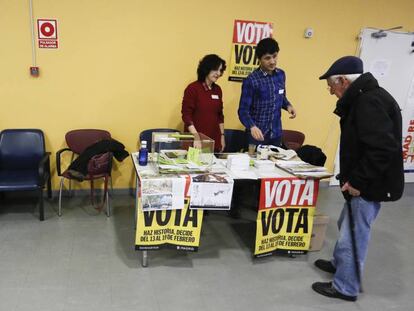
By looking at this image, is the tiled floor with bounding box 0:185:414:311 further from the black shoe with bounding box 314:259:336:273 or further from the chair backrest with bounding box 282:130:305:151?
the chair backrest with bounding box 282:130:305:151

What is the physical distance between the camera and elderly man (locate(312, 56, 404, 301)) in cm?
187

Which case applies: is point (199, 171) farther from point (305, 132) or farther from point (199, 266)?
point (305, 132)

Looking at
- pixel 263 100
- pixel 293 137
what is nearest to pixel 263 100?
pixel 263 100

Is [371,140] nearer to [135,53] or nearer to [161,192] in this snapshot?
[161,192]

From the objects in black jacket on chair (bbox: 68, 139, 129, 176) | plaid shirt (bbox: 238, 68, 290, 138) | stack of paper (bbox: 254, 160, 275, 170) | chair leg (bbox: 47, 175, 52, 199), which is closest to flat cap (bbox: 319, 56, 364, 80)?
stack of paper (bbox: 254, 160, 275, 170)

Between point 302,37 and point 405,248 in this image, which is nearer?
point 405,248

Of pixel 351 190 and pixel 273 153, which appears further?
pixel 273 153

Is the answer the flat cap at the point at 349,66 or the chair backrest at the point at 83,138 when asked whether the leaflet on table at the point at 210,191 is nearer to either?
the flat cap at the point at 349,66

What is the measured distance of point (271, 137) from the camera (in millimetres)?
3111

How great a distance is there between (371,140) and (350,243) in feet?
2.22

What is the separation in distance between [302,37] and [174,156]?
220 centimetres

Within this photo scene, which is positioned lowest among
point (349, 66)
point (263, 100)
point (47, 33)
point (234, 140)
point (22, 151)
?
point (22, 151)

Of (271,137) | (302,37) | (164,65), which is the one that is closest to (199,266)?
(271,137)

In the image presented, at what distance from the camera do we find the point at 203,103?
122 inches
